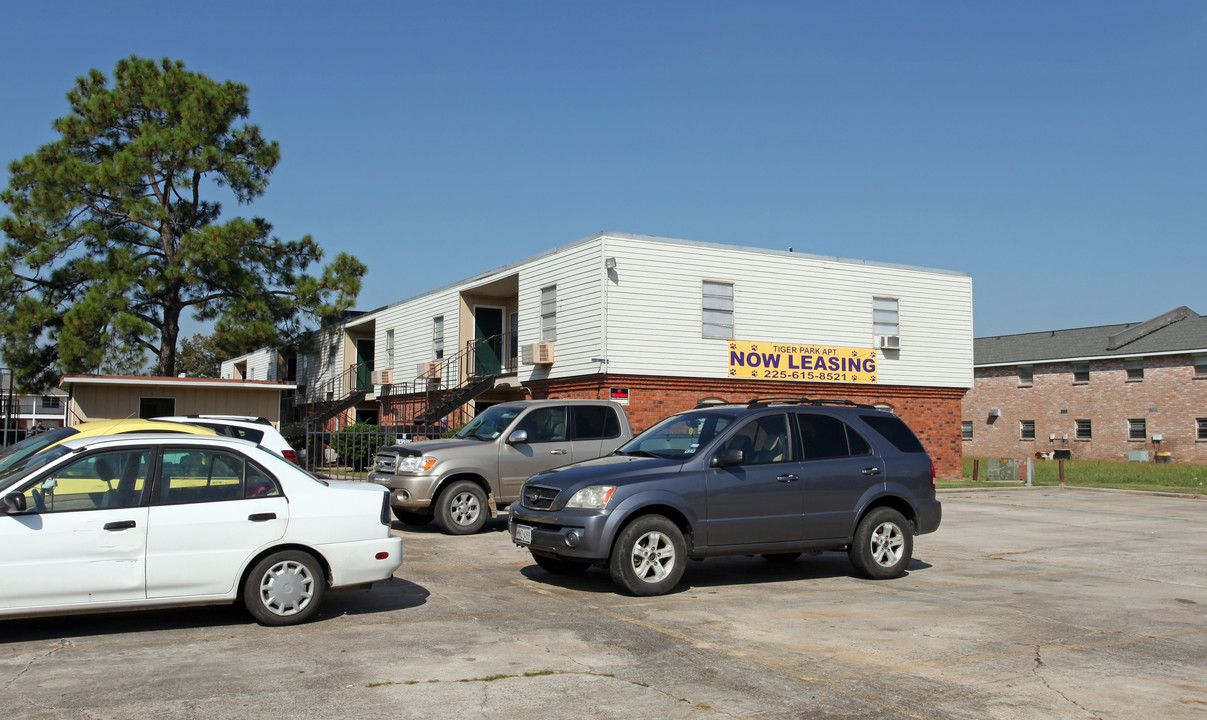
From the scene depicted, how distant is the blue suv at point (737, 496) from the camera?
9.12 m

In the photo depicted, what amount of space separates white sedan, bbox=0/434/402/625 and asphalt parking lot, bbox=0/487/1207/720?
35 centimetres

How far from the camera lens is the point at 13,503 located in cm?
669

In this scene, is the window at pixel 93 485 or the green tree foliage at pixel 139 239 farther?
the green tree foliage at pixel 139 239

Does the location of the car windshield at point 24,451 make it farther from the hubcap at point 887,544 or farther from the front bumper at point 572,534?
the hubcap at point 887,544

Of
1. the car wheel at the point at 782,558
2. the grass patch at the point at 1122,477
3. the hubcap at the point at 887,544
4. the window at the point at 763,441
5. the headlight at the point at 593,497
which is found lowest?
the grass patch at the point at 1122,477

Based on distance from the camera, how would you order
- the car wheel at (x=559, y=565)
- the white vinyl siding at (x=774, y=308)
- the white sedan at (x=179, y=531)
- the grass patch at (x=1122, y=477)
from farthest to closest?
the grass patch at (x=1122, y=477)
the white vinyl siding at (x=774, y=308)
the car wheel at (x=559, y=565)
the white sedan at (x=179, y=531)

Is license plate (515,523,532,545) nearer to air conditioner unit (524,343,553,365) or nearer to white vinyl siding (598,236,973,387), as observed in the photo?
white vinyl siding (598,236,973,387)

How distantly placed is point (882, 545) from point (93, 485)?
7567 millimetres

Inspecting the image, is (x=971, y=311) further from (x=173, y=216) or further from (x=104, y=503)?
(x=173, y=216)

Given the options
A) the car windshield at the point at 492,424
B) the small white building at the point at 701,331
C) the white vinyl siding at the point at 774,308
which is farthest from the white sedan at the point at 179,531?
the white vinyl siding at the point at 774,308

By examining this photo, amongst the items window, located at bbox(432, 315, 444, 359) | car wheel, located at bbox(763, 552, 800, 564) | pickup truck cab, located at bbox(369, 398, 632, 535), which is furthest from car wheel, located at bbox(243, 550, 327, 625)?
window, located at bbox(432, 315, 444, 359)

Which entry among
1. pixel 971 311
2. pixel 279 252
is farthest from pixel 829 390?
pixel 279 252

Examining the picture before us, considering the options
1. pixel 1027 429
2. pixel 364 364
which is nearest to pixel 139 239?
pixel 364 364

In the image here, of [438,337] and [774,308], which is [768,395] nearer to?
[774,308]
